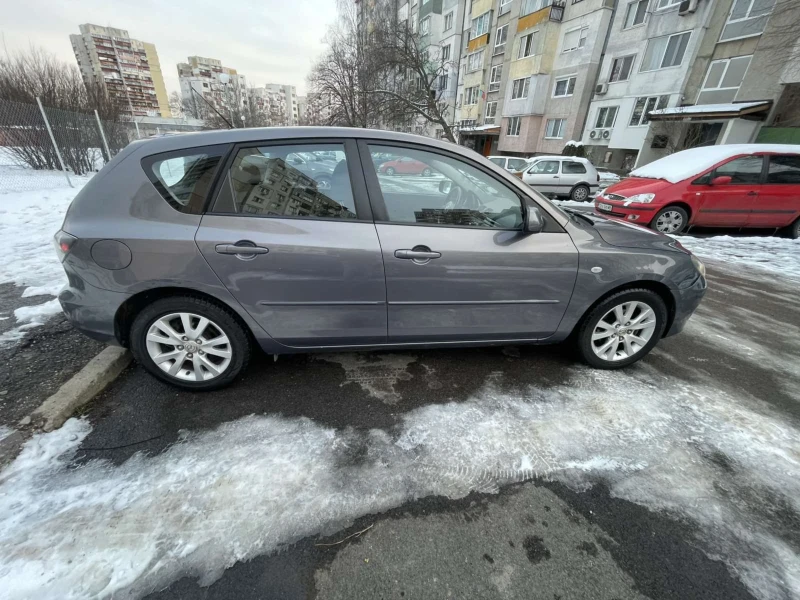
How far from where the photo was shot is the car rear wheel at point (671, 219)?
721cm

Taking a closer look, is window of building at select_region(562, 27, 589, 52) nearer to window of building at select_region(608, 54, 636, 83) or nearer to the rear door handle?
window of building at select_region(608, 54, 636, 83)

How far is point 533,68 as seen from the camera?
24875 millimetres

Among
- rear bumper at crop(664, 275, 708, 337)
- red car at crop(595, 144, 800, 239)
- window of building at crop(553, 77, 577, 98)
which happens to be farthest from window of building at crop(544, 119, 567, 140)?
rear bumper at crop(664, 275, 708, 337)

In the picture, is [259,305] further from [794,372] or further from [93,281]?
[794,372]

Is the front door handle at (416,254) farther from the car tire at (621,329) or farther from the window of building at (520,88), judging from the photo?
the window of building at (520,88)

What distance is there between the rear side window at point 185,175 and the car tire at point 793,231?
1072 cm

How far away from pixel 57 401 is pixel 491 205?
3.02 meters

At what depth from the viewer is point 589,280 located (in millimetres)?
2541

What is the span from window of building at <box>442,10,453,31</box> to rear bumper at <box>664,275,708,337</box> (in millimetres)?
42276

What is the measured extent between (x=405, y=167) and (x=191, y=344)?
6.01 feet

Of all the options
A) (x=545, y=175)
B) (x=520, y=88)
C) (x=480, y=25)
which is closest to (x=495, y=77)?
(x=520, y=88)

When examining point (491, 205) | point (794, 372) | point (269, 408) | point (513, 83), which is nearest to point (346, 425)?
point (269, 408)

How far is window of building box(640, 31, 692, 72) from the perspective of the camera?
58.9 ft

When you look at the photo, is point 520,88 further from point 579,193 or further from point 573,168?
point 579,193
